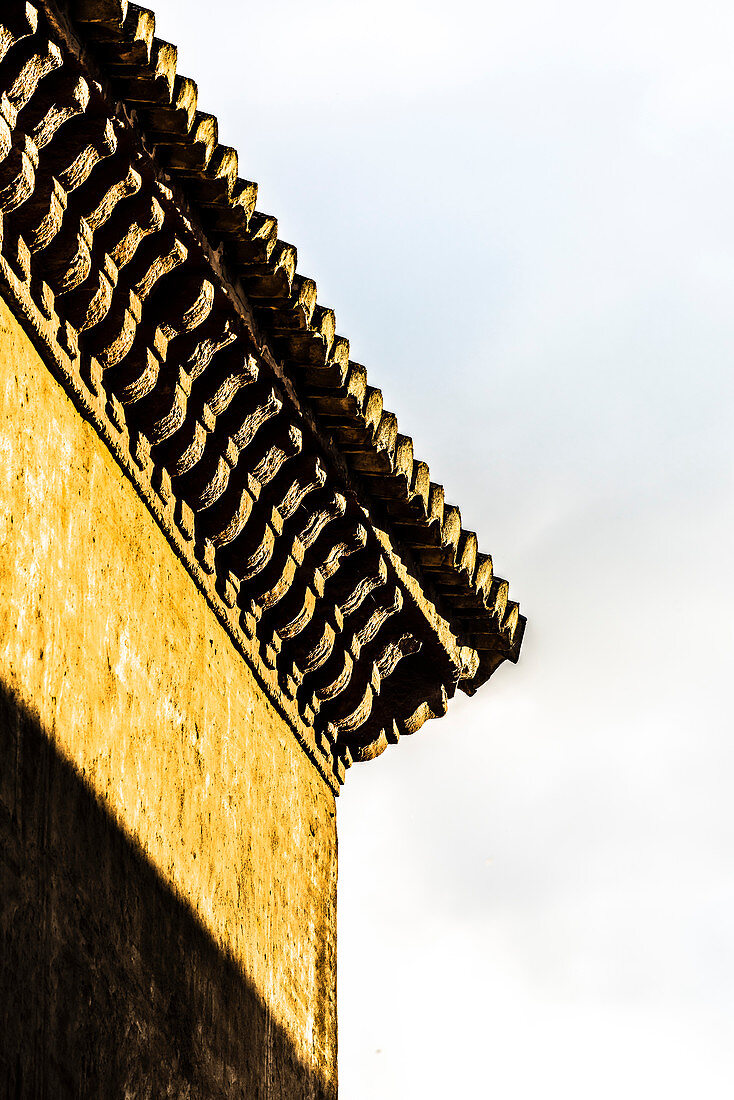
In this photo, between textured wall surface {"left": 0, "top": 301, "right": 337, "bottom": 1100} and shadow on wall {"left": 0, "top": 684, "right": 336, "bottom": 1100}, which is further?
textured wall surface {"left": 0, "top": 301, "right": 337, "bottom": 1100}

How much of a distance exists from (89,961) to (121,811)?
0.48m

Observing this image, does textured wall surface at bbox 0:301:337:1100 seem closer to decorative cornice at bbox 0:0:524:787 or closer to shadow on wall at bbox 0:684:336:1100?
shadow on wall at bbox 0:684:336:1100

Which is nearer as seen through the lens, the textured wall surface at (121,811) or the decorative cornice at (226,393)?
the textured wall surface at (121,811)

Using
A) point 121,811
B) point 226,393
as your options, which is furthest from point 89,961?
point 226,393

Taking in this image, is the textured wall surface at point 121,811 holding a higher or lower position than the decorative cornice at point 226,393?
lower

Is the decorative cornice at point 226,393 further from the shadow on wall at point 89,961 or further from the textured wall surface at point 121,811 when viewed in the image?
the shadow on wall at point 89,961

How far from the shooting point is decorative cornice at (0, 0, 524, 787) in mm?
3996

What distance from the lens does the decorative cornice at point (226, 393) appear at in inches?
157

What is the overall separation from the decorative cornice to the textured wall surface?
0.71ft

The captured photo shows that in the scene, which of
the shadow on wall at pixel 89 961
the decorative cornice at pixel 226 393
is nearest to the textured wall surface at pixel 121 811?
the shadow on wall at pixel 89 961

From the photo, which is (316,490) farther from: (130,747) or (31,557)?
(31,557)

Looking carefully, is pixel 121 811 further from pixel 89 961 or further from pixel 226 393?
pixel 226 393

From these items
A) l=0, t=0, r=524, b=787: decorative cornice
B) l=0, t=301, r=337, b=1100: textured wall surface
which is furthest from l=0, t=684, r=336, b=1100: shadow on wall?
l=0, t=0, r=524, b=787: decorative cornice

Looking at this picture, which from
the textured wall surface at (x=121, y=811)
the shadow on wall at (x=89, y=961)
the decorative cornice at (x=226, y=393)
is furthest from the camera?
the decorative cornice at (x=226, y=393)
